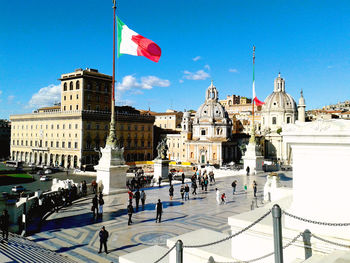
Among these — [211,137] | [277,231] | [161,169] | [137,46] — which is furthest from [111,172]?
[211,137]

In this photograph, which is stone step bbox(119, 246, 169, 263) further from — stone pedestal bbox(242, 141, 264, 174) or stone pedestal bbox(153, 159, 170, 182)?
stone pedestal bbox(242, 141, 264, 174)

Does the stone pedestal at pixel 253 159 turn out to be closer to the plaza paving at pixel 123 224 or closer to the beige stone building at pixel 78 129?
the plaza paving at pixel 123 224

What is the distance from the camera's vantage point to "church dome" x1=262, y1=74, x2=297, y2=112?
2878 inches

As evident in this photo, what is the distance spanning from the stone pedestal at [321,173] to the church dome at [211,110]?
216 ft

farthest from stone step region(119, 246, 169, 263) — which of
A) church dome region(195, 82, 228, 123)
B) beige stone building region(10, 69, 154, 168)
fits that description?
church dome region(195, 82, 228, 123)

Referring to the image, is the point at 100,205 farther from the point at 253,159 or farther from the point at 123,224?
→ the point at 253,159

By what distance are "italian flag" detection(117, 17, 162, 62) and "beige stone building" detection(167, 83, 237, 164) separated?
176 feet

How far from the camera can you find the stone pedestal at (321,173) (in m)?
5.40

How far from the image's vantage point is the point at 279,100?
73562 millimetres

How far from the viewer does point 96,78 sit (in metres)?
68.2

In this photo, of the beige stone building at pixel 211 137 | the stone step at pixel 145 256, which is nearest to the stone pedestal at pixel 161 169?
the stone step at pixel 145 256

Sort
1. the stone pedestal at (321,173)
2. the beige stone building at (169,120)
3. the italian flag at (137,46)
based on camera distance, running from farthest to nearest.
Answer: the beige stone building at (169,120) → the italian flag at (137,46) → the stone pedestal at (321,173)

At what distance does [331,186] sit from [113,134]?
14.7 m

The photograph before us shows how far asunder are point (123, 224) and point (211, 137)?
60923 millimetres
